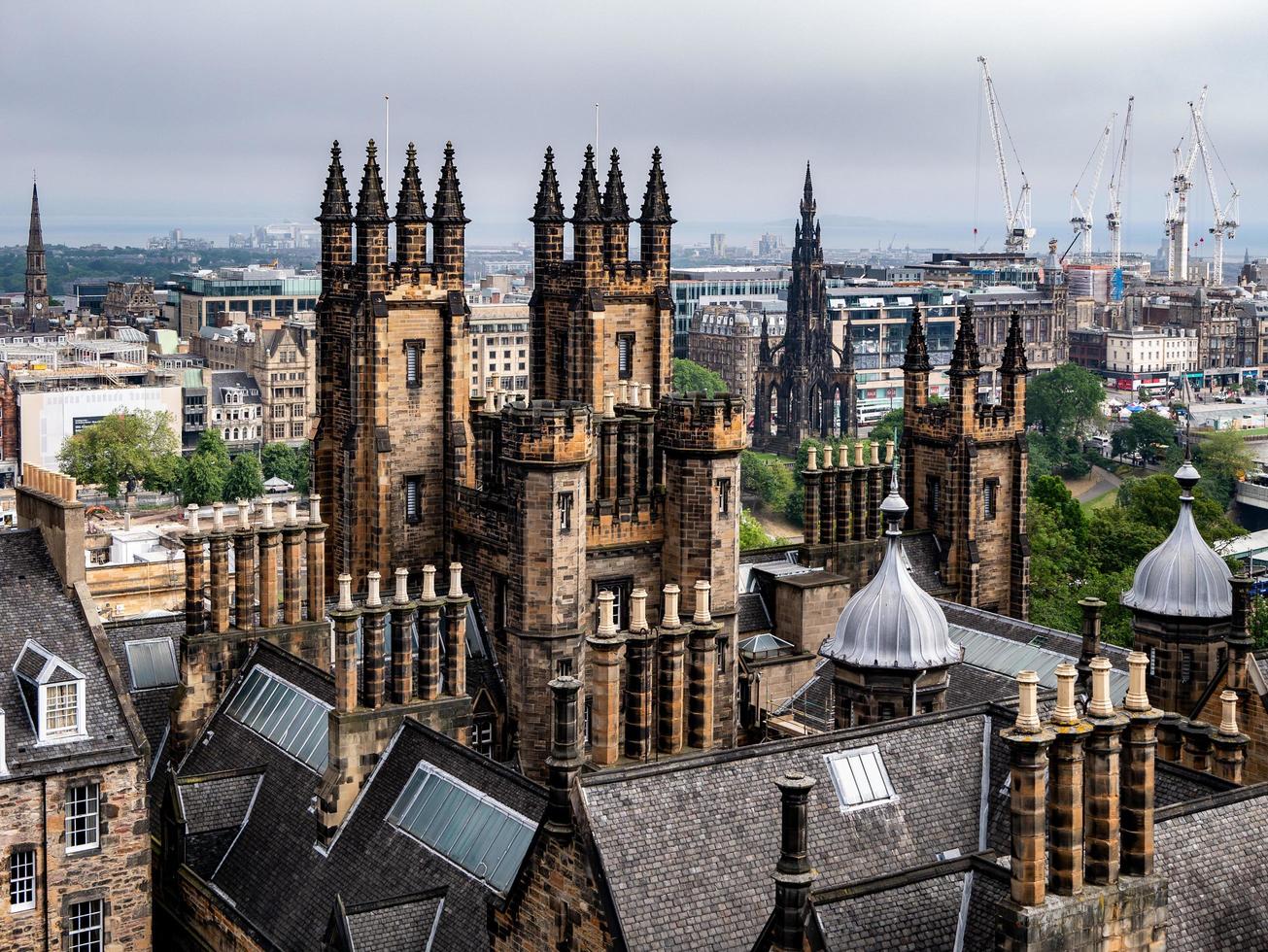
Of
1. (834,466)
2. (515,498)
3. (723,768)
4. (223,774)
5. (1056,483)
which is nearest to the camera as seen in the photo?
(723,768)

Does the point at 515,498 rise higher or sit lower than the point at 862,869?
higher

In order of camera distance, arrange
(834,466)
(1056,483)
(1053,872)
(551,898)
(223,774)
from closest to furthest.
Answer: (1053,872) < (551,898) < (223,774) < (834,466) < (1056,483)

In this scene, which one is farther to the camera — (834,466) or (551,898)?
(834,466)

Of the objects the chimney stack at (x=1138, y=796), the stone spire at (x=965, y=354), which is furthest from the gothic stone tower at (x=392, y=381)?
the chimney stack at (x=1138, y=796)

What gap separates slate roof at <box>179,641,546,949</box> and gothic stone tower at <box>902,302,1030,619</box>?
3785 centimetres

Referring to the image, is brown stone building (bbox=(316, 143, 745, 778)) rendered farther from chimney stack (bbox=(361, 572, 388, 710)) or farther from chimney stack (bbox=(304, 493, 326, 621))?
chimney stack (bbox=(361, 572, 388, 710))

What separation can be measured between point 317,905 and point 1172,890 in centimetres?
2411

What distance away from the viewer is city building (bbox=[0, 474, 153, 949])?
187ft

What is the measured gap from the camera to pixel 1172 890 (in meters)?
45.1

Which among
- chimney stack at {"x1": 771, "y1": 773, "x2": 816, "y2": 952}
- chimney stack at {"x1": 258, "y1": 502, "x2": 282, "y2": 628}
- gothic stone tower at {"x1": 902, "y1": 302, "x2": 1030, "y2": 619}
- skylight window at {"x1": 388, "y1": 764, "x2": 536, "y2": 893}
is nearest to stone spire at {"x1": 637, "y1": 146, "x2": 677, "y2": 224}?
gothic stone tower at {"x1": 902, "y1": 302, "x2": 1030, "y2": 619}

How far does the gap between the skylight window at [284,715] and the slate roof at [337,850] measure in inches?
12.6

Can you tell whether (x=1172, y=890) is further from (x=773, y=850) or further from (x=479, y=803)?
(x=479, y=803)

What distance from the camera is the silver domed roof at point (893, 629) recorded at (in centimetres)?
6556

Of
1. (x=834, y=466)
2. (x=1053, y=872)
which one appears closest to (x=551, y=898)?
(x=1053, y=872)
